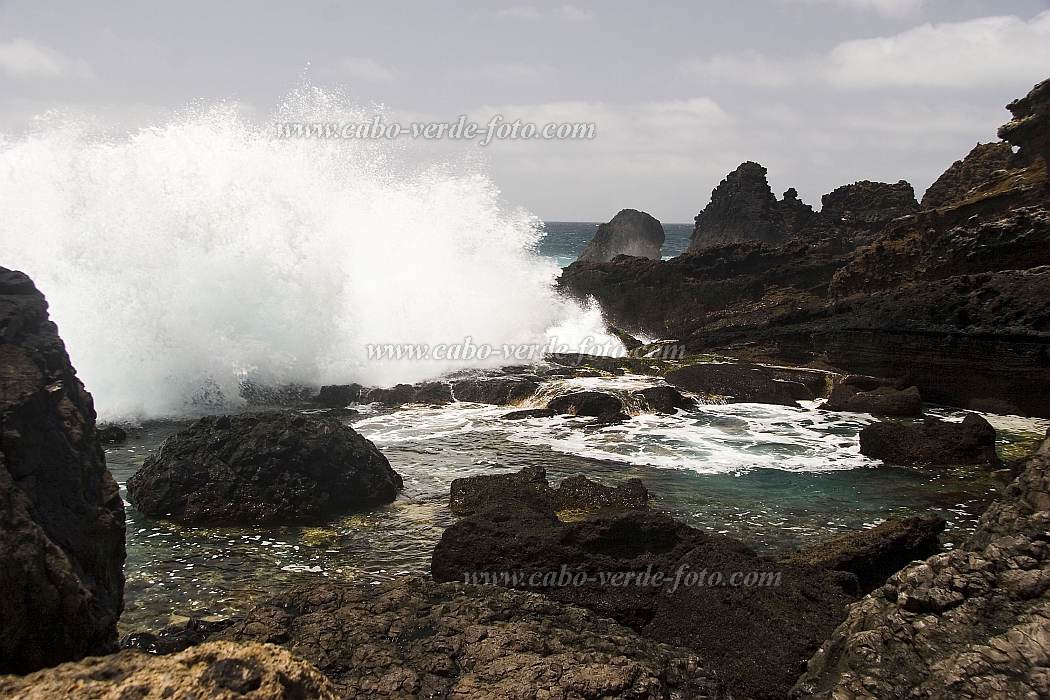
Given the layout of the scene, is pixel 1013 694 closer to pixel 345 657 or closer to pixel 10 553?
pixel 345 657

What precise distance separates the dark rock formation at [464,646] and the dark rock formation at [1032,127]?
21.7 meters

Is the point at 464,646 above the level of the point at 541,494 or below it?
above

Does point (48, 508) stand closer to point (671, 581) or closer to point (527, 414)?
point (671, 581)

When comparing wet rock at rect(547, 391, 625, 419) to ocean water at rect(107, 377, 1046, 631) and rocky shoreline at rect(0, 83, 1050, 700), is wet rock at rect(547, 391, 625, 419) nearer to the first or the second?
ocean water at rect(107, 377, 1046, 631)

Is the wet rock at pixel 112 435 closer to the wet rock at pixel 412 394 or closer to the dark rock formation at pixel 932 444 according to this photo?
the wet rock at pixel 412 394

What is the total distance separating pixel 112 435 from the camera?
11.9 m

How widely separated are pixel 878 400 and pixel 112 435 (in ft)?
47.0

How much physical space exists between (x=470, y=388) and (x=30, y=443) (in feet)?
38.5

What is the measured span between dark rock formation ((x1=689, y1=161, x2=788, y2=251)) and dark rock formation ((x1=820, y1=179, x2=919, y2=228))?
5.57 meters

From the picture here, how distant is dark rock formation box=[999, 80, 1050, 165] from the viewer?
789 inches

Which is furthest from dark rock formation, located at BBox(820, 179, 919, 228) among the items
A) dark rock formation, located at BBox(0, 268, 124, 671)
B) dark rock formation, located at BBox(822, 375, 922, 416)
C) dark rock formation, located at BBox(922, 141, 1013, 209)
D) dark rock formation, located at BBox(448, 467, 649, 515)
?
dark rock formation, located at BBox(0, 268, 124, 671)

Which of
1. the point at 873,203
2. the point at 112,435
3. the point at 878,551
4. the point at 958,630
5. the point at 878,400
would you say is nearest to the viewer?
the point at 958,630

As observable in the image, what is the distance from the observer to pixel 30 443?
4.21 meters

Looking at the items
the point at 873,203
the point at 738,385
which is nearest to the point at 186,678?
the point at 738,385
